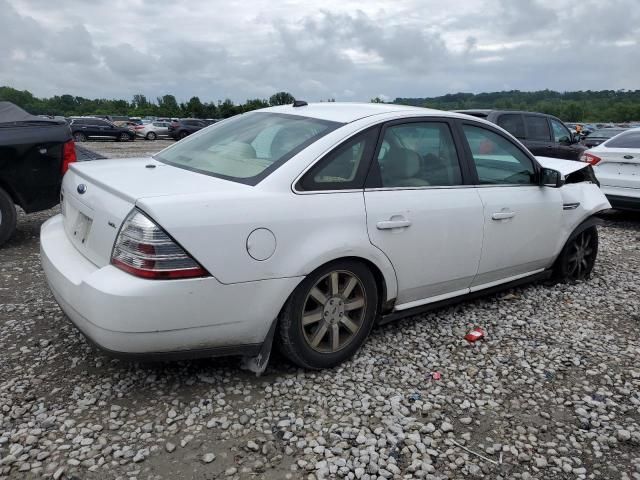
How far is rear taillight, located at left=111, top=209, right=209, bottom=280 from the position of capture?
8.24 ft

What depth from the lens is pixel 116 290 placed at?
2504 millimetres

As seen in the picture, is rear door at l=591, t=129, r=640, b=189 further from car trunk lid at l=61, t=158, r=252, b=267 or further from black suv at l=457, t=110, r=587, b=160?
car trunk lid at l=61, t=158, r=252, b=267

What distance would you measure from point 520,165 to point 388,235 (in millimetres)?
1695

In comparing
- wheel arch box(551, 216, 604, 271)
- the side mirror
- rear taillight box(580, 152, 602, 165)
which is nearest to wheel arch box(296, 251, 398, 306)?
the side mirror

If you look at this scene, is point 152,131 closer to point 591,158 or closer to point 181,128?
point 181,128

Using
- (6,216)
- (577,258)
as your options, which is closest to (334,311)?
(577,258)

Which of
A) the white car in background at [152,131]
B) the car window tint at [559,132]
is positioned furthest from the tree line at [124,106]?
the car window tint at [559,132]

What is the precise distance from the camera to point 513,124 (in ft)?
31.9

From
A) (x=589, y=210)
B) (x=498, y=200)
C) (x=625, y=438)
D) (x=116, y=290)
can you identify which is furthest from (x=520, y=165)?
(x=116, y=290)

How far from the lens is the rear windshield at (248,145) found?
3.10 meters

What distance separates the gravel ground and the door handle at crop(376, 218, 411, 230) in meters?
0.87

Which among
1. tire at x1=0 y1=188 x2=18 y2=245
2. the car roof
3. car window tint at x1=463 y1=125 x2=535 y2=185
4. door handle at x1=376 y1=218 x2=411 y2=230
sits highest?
the car roof

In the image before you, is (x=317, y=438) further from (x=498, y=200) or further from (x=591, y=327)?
(x=591, y=327)

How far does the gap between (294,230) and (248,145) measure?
0.90 m
